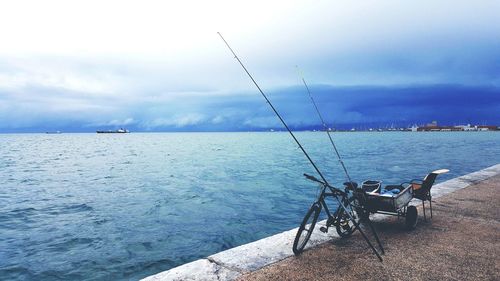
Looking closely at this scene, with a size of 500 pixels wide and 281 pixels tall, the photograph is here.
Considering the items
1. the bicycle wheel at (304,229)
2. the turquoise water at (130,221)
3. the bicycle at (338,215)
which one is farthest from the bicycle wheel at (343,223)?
the turquoise water at (130,221)

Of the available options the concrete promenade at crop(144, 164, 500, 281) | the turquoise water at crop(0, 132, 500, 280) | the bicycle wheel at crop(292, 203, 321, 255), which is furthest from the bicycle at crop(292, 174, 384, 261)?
the turquoise water at crop(0, 132, 500, 280)

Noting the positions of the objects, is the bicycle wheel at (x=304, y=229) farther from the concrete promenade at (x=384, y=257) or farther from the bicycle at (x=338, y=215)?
the concrete promenade at (x=384, y=257)

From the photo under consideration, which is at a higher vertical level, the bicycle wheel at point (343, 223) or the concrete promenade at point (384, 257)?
the bicycle wheel at point (343, 223)

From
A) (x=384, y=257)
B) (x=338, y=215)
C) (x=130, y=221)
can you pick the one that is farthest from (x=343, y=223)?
(x=130, y=221)

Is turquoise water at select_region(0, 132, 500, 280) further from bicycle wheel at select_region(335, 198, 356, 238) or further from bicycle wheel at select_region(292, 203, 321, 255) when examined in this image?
bicycle wheel at select_region(335, 198, 356, 238)

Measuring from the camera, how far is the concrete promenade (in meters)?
4.87

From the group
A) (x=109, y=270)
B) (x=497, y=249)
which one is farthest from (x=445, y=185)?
(x=109, y=270)

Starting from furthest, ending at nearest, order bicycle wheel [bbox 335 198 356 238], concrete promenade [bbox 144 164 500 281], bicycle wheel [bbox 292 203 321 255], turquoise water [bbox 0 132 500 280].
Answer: turquoise water [bbox 0 132 500 280] → bicycle wheel [bbox 335 198 356 238] → bicycle wheel [bbox 292 203 321 255] → concrete promenade [bbox 144 164 500 281]

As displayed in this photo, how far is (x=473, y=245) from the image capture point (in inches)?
239

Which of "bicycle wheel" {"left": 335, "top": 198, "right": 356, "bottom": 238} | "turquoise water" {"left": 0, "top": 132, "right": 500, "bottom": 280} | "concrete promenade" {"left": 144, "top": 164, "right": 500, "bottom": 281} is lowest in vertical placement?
"turquoise water" {"left": 0, "top": 132, "right": 500, "bottom": 280}

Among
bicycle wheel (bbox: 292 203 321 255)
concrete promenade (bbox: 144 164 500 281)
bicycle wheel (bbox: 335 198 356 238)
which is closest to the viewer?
concrete promenade (bbox: 144 164 500 281)

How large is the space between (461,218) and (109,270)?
9.24 meters

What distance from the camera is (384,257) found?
550 centimetres

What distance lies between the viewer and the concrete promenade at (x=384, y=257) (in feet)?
16.0
